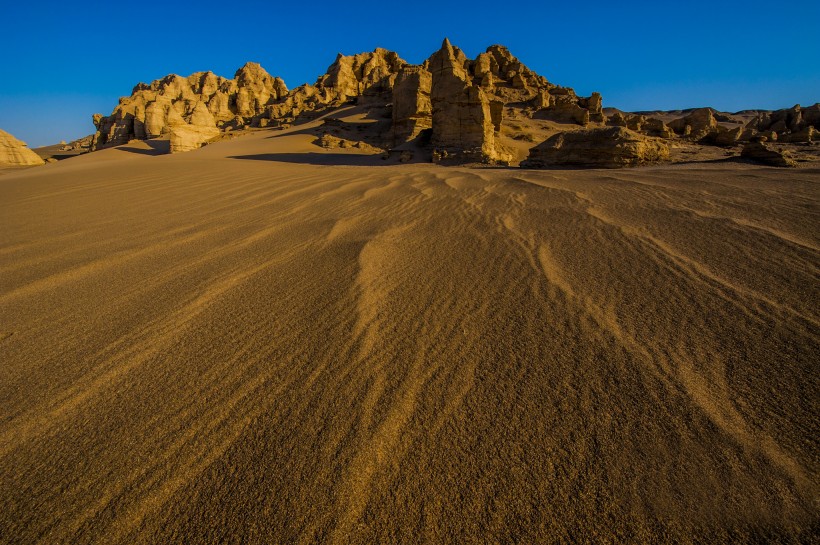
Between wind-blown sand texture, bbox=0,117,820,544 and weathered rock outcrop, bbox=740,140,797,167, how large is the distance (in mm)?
4800

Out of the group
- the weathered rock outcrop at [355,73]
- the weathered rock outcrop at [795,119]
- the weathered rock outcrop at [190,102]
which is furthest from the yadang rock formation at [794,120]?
the weathered rock outcrop at [190,102]

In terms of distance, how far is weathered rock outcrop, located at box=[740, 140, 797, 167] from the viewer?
5652mm

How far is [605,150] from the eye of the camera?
717 centimetres

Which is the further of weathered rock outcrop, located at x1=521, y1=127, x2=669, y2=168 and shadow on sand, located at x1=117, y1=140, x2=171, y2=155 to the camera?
shadow on sand, located at x1=117, y1=140, x2=171, y2=155

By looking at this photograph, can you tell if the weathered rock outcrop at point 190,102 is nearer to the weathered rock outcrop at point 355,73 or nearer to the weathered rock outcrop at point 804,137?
the weathered rock outcrop at point 355,73

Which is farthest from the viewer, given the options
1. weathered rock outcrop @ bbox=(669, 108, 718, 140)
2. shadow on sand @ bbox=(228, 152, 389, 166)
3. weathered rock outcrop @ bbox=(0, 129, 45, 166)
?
weathered rock outcrop @ bbox=(669, 108, 718, 140)

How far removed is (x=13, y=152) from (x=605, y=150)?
24063 millimetres

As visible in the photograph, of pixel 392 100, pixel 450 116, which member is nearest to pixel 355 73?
pixel 392 100

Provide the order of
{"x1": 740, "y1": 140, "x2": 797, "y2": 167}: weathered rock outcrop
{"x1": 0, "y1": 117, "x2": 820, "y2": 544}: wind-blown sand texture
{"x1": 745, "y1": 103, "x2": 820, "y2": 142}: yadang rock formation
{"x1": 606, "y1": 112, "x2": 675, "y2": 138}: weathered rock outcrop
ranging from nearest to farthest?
{"x1": 0, "y1": 117, "x2": 820, "y2": 544}: wind-blown sand texture
{"x1": 740, "y1": 140, "x2": 797, "y2": 167}: weathered rock outcrop
{"x1": 606, "y1": 112, "x2": 675, "y2": 138}: weathered rock outcrop
{"x1": 745, "y1": 103, "x2": 820, "y2": 142}: yadang rock formation

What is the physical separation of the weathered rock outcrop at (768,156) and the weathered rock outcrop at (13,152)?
26.1m

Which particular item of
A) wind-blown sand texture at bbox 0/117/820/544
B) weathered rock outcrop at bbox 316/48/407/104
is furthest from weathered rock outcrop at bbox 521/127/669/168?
weathered rock outcrop at bbox 316/48/407/104

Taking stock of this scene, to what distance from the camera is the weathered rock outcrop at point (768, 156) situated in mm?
5652

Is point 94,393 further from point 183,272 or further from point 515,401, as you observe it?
point 515,401

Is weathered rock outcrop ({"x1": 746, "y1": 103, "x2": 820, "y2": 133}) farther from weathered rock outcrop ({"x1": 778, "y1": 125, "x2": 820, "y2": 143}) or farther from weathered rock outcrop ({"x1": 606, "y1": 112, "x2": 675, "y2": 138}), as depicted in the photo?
weathered rock outcrop ({"x1": 606, "y1": 112, "x2": 675, "y2": 138})
